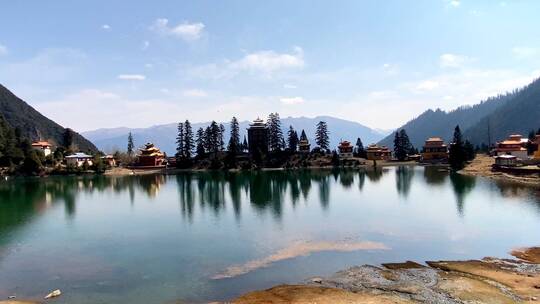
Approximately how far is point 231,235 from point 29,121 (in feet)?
571

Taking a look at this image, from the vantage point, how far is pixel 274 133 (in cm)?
12350

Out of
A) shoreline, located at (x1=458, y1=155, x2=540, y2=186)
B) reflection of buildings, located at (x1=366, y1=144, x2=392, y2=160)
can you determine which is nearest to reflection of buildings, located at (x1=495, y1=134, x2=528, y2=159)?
shoreline, located at (x1=458, y1=155, x2=540, y2=186)

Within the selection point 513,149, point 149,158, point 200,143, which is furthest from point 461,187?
point 149,158

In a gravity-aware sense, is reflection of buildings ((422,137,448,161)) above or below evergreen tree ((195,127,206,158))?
below

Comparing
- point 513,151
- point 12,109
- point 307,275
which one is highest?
point 12,109

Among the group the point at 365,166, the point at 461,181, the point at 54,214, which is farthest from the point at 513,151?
the point at 54,214

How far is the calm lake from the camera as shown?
84.9ft

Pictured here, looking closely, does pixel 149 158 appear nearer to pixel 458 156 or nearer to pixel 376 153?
pixel 376 153

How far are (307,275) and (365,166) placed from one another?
94.6 m

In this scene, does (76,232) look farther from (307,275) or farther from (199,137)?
(199,137)

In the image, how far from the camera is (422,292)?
859 inches

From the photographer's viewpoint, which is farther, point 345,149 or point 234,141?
point 345,149

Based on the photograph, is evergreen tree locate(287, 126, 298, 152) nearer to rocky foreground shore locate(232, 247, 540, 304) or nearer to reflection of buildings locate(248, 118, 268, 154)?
reflection of buildings locate(248, 118, 268, 154)

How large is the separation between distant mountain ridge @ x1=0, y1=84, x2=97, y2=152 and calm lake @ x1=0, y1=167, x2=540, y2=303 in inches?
4630
